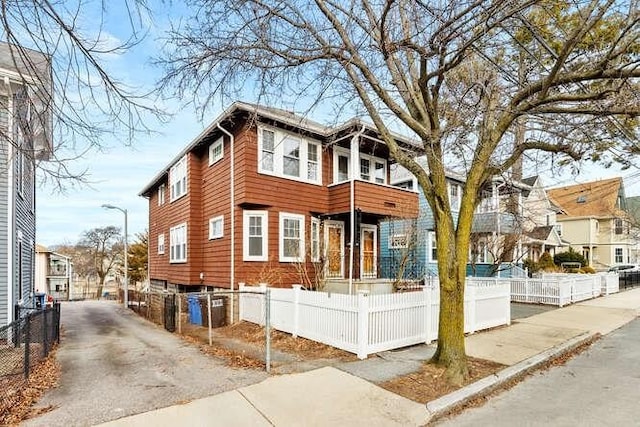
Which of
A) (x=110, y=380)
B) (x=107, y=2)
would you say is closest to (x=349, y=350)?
(x=110, y=380)

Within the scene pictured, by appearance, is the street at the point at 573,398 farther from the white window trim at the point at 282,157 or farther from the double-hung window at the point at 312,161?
the double-hung window at the point at 312,161

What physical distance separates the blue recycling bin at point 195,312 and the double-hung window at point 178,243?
115 inches

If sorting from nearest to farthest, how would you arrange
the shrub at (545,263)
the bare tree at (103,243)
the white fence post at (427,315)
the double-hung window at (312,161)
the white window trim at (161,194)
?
1. the white fence post at (427,315)
2. the double-hung window at (312,161)
3. the white window trim at (161,194)
4. the shrub at (545,263)
5. the bare tree at (103,243)

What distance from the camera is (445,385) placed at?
594 cm

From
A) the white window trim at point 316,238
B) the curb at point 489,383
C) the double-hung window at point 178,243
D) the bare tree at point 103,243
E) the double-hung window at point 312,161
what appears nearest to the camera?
the curb at point 489,383

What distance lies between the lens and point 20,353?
7.08m

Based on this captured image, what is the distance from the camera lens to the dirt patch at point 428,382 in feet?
18.4

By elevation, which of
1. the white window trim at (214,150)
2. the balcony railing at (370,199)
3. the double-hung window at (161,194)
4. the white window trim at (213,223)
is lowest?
the white window trim at (213,223)

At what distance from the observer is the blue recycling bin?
13.8 m

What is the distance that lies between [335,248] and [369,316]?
25.4 feet

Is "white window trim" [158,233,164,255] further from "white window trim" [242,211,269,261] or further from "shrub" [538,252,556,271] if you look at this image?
"shrub" [538,252,556,271]

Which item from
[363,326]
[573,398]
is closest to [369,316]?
[363,326]

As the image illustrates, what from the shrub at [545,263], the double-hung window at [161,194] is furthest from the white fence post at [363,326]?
the shrub at [545,263]

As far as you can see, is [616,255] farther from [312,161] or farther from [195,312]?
[195,312]
